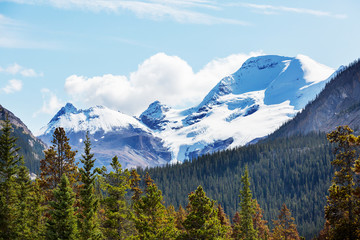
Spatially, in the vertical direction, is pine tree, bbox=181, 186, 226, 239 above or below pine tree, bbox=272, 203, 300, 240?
above

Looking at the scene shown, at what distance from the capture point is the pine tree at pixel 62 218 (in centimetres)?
3762

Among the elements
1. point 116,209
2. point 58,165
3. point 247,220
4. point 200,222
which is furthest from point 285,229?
point 58,165

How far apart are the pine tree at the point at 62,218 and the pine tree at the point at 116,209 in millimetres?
3299

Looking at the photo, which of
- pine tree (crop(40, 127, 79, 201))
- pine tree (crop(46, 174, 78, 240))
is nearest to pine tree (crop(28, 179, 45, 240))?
pine tree (crop(40, 127, 79, 201))

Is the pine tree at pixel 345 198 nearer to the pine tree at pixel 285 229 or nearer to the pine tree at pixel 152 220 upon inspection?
the pine tree at pixel 152 220

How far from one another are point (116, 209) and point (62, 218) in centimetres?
518

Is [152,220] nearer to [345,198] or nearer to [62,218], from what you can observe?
[62,218]

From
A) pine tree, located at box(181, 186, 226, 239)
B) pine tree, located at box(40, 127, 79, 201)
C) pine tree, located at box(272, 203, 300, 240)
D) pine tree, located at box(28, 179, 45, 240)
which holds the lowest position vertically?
pine tree, located at box(272, 203, 300, 240)

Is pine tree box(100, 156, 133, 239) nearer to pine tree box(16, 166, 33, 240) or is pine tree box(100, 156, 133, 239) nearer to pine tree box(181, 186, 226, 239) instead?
pine tree box(181, 186, 226, 239)

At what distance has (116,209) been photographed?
40000 millimetres

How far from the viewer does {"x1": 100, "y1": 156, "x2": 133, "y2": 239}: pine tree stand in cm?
3962

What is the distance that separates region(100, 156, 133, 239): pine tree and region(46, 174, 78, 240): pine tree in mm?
3299

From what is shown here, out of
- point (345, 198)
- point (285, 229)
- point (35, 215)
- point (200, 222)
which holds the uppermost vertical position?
point (35, 215)

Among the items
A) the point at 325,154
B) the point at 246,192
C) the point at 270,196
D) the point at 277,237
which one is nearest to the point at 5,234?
the point at 246,192
